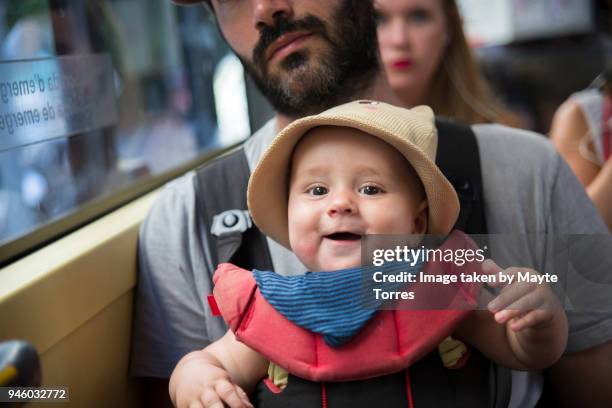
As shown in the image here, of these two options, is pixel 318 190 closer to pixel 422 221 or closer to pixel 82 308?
pixel 422 221

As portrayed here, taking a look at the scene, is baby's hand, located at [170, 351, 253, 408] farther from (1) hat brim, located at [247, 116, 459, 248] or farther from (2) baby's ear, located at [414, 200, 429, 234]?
(2) baby's ear, located at [414, 200, 429, 234]

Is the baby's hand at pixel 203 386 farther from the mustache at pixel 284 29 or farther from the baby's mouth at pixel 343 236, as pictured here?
the mustache at pixel 284 29

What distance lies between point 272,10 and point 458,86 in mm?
964

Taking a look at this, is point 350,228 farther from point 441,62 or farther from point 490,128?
point 441,62

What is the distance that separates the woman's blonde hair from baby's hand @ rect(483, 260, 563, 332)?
1174 millimetres

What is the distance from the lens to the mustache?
48.7 inches

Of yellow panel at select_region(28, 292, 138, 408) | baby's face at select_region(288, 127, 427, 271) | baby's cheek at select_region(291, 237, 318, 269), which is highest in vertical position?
baby's face at select_region(288, 127, 427, 271)

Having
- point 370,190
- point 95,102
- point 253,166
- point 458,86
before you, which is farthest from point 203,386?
point 458,86

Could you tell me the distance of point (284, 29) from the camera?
4.08ft

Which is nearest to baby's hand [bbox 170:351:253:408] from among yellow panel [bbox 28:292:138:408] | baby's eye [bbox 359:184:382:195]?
yellow panel [bbox 28:292:138:408]

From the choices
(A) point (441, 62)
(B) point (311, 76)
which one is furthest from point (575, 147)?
(B) point (311, 76)

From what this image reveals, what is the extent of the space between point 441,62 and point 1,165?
4.12 ft

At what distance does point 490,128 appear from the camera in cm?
138

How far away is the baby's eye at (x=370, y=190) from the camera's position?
0.98 meters
